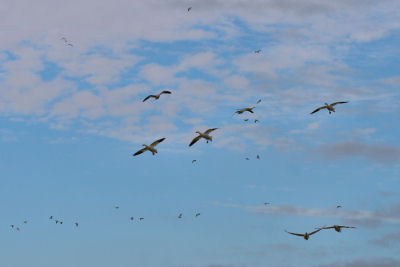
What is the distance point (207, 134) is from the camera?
79.2 meters

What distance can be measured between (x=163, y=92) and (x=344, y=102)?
89.2 ft

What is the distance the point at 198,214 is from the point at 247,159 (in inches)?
2090

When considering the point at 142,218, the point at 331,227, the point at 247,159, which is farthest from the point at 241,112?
the point at 142,218

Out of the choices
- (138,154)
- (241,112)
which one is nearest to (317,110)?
(241,112)

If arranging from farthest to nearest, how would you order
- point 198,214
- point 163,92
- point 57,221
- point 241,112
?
point 57,221
point 198,214
point 241,112
point 163,92

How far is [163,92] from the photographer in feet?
287

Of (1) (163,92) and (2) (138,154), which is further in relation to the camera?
(1) (163,92)

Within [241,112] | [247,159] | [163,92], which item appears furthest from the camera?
[247,159]

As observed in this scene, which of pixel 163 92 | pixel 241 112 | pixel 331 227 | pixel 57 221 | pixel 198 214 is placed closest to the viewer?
pixel 331 227

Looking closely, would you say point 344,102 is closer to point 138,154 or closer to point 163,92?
point 163,92

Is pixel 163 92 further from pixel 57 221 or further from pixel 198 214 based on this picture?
→ pixel 57 221

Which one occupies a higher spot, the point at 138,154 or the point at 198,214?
the point at 198,214

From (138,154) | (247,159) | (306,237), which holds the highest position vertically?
(247,159)

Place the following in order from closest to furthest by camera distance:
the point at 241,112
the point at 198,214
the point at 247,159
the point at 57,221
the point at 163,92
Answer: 1. the point at 163,92
2. the point at 241,112
3. the point at 247,159
4. the point at 198,214
5. the point at 57,221
